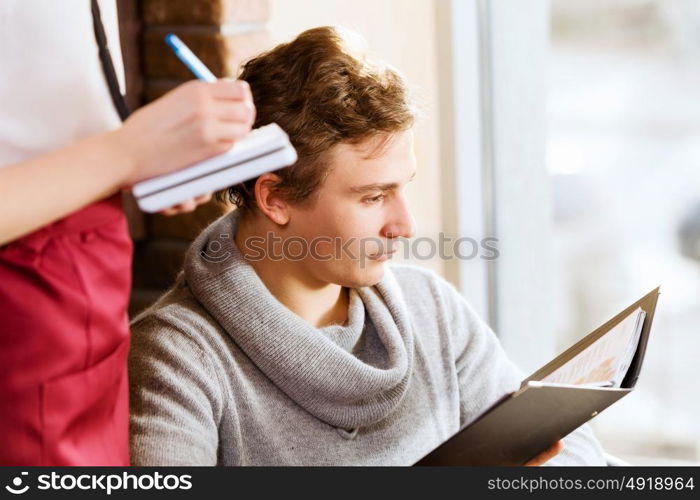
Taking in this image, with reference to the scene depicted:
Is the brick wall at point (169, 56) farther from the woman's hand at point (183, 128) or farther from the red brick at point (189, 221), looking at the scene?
the woman's hand at point (183, 128)

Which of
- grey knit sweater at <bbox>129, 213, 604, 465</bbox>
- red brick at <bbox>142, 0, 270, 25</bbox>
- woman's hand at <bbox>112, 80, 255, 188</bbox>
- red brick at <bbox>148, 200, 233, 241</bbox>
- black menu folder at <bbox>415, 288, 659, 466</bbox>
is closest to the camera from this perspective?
woman's hand at <bbox>112, 80, 255, 188</bbox>

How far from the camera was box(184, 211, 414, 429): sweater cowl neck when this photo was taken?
1.24m

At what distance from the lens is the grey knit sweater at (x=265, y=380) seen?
3.84ft

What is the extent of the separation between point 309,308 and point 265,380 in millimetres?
132

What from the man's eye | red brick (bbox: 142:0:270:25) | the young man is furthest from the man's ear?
red brick (bbox: 142:0:270:25)

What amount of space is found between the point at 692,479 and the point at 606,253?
934 mm

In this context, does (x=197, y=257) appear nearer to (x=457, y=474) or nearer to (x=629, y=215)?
(x=457, y=474)

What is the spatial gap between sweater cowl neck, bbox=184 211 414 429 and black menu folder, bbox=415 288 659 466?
221mm

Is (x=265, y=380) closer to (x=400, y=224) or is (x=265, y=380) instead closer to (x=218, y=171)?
(x=400, y=224)

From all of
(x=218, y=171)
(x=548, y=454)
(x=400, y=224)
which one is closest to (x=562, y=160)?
(x=400, y=224)

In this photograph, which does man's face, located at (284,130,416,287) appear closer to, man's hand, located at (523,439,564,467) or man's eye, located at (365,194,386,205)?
man's eye, located at (365,194,386,205)

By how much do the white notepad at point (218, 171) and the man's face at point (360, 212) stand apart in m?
0.50

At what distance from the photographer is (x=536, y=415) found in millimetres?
1026

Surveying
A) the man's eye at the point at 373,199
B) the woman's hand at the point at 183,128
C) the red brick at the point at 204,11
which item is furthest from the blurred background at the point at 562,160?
the woman's hand at the point at 183,128
